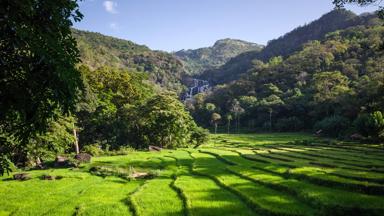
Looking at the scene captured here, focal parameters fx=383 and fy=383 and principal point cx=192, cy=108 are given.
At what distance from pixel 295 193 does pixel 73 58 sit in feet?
46.6

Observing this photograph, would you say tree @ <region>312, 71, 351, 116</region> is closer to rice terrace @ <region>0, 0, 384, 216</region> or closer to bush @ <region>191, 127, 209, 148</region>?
rice terrace @ <region>0, 0, 384, 216</region>

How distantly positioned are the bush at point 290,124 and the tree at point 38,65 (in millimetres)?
92113

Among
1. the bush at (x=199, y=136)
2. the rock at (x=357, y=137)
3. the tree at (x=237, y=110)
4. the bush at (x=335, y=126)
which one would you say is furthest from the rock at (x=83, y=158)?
the tree at (x=237, y=110)

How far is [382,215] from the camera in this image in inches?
626

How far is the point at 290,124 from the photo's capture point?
100312mm

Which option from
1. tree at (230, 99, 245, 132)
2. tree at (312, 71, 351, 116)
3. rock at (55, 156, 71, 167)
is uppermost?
tree at (312, 71, 351, 116)

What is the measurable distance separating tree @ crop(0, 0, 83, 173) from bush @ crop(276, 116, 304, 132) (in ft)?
302

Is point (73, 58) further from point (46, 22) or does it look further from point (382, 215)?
point (382, 215)

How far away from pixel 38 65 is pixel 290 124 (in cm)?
9419

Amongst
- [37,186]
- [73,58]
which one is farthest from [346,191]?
[37,186]

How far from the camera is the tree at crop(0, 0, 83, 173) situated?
10516 millimetres

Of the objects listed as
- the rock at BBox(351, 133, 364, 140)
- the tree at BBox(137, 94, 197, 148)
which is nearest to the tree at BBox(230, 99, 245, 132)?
the tree at BBox(137, 94, 197, 148)

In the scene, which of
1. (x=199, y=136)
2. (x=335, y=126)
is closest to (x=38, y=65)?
(x=199, y=136)

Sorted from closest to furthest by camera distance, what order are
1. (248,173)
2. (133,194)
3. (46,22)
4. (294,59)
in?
(46,22)
(133,194)
(248,173)
(294,59)
